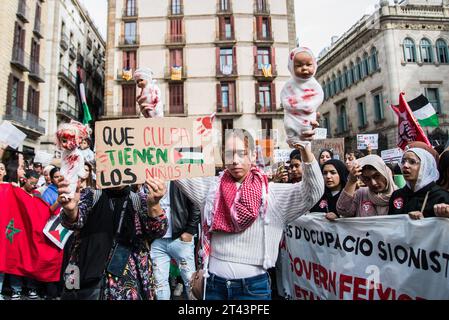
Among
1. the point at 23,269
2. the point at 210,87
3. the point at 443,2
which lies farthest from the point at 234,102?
the point at 23,269

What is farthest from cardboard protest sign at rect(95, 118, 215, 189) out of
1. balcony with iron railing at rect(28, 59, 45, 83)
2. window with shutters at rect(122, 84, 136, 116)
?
window with shutters at rect(122, 84, 136, 116)

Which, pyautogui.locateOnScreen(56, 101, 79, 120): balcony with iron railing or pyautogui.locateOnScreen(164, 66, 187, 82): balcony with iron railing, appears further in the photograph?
pyautogui.locateOnScreen(164, 66, 187, 82): balcony with iron railing

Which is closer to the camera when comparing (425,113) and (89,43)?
(425,113)

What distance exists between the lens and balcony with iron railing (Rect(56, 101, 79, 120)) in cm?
2733

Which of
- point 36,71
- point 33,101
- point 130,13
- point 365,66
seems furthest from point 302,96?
point 365,66

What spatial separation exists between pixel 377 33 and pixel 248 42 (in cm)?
1162

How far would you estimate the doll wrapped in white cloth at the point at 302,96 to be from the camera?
2059mm

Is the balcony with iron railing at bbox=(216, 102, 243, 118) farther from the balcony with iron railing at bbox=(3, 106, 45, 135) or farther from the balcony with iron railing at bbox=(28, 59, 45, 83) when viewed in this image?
the balcony with iron railing at bbox=(28, 59, 45, 83)

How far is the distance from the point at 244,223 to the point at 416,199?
1.71 m

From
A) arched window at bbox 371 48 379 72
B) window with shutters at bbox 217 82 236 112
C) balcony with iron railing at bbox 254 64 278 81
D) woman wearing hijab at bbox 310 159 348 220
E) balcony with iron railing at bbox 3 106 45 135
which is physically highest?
arched window at bbox 371 48 379 72

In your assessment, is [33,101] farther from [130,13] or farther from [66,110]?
[130,13]

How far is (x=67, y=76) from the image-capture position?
29.3 m

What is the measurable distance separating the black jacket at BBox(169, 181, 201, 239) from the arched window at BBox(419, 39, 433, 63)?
32460 mm

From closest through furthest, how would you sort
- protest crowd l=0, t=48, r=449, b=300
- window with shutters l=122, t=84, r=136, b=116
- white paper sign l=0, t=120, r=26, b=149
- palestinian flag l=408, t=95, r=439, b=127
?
protest crowd l=0, t=48, r=449, b=300 → white paper sign l=0, t=120, r=26, b=149 → palestinian flag l=408, t=95, r=439, b=127 → window with shutters l=122, t=84, r=136, b=116
